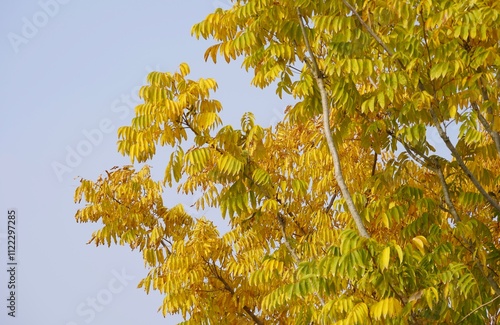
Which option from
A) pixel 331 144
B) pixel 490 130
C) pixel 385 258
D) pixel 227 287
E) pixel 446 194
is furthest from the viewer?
pixel 227 287

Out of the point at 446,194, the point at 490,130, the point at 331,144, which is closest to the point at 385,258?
the point at 331,144

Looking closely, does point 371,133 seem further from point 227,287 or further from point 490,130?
point 227,287

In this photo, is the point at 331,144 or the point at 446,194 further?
the point at 446,194

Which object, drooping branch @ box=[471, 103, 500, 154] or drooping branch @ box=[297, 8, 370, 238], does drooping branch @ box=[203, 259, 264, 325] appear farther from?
drooping branch @ box=[471, 103, 500, 154]

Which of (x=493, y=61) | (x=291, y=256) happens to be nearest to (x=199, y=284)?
(x=291, y=256)

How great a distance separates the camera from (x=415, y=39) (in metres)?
6.31

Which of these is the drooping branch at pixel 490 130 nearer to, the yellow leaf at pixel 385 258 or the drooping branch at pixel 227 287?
the yellow leaf at pixel 385 258

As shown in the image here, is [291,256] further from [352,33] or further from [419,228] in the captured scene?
[352,33]

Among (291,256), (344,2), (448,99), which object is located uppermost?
(344,2)

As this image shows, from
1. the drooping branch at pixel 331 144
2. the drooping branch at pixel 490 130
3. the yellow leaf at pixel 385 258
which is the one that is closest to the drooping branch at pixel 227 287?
the drooping branch at pixel 331 144

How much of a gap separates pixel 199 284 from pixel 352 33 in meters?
3.68

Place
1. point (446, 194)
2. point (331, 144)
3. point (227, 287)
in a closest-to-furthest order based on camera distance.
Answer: point (331, 144) → point (446, 194) → point (227, 287)

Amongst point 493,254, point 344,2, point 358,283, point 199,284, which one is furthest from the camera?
point 199,284

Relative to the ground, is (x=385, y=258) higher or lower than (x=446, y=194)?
lower
